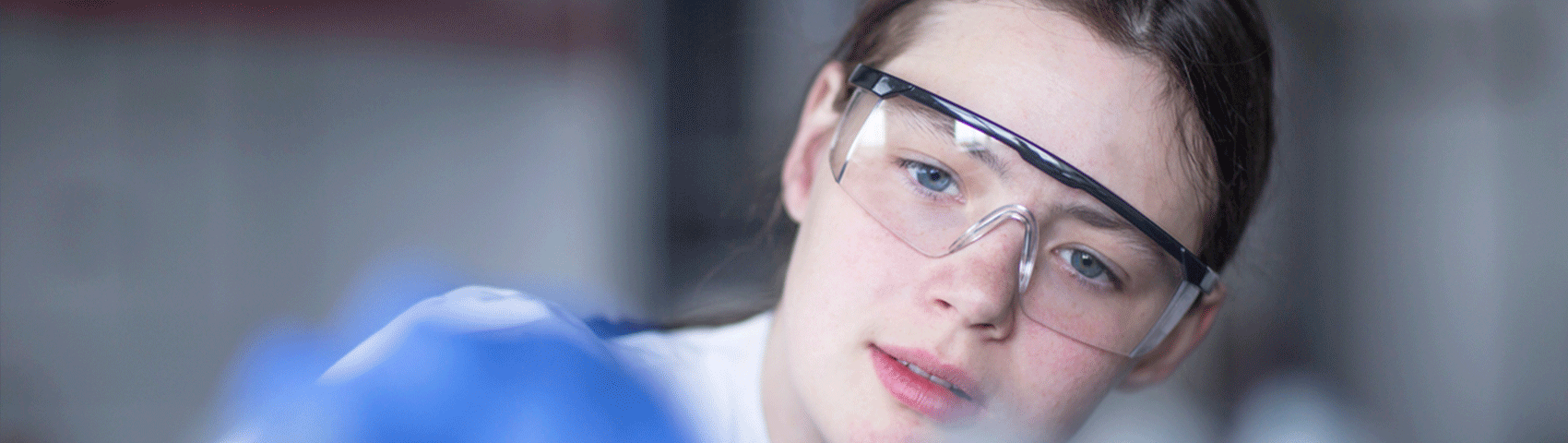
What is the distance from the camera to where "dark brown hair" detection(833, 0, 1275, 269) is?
0.68 m

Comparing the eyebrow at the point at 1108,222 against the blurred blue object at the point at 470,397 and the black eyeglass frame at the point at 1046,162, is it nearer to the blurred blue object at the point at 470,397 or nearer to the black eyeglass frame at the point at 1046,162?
the black eyeglass frame at the point at 1046,162

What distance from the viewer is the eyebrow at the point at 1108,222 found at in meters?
0.63

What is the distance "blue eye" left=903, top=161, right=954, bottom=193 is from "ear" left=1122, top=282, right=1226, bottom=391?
27 centimetres

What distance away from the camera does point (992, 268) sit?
24.6 inches

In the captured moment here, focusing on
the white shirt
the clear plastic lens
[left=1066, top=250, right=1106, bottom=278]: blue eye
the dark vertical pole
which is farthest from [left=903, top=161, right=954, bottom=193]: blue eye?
the dark vertical pole

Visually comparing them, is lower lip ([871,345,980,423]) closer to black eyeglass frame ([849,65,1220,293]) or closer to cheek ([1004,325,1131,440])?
cheek ([1004,325,1131,440])

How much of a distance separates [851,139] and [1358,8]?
204 cm

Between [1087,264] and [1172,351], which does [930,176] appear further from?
[1172,351]

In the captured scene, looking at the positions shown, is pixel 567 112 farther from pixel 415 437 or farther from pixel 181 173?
pixel 415 437

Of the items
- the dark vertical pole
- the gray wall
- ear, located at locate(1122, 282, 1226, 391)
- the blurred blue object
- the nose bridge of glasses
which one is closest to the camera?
the blurred blue object

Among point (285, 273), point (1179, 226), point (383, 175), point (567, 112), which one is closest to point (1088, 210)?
point (1179, 226)

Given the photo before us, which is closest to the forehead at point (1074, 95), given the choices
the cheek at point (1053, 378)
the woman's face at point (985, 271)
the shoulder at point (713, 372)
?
the woman's face at point (985, 271)

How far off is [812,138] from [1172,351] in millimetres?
422

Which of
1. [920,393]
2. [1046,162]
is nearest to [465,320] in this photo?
[920,393]
